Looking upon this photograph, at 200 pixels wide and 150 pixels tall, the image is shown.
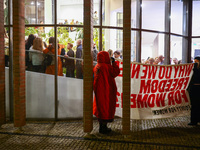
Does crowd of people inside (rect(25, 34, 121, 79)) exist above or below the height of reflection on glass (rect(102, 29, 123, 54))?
below

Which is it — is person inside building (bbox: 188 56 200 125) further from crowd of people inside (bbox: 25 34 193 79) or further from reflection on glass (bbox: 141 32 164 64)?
crowd of people inside (bbox: 25 34 193 79)

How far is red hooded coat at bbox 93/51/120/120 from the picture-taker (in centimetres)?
500

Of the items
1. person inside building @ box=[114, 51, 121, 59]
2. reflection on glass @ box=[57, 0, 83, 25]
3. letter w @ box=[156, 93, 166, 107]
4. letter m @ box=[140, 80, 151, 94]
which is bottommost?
letter w @ box=[156, 93, 166, 107]

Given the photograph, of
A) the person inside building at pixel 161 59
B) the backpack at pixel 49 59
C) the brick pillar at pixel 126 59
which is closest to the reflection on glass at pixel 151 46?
the person inside building at pixel 161 59

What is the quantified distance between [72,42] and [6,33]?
76.5 inches

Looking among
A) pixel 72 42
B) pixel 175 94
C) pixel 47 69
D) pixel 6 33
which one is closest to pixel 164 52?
pixel 175 94

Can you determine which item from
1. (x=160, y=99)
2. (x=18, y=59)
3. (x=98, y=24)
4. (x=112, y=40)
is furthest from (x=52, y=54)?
(x=160, y=99)

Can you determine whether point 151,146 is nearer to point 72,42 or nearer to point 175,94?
point 175,94

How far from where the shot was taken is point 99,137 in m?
4.86

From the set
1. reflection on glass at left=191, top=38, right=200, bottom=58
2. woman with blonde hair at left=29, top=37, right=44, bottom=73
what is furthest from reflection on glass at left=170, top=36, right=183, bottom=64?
woman with blonde hair at left=29, top=37, right=44, bottom=73

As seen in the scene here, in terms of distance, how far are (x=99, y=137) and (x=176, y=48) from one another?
4.76m

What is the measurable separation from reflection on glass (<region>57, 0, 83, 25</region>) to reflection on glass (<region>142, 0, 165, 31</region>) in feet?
6.82

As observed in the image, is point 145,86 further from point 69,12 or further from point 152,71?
point 69,12

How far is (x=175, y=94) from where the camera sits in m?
5.71
